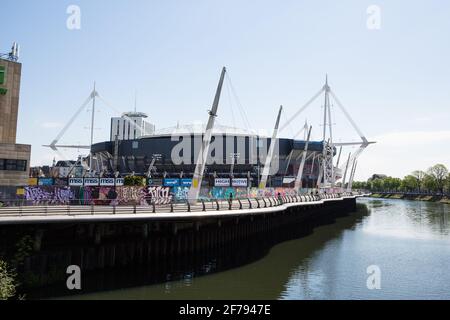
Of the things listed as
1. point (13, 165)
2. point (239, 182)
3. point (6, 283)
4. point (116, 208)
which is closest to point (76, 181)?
point (13, 165)

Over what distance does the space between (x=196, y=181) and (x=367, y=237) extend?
3793cm

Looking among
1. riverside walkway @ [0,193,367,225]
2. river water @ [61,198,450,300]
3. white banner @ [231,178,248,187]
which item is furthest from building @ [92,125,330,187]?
riverside walkway @ [0,193,367,225]

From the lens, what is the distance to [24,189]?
131ft

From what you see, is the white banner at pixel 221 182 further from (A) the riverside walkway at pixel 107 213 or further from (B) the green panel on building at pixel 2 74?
(B) the green panel on building at pixel 2 74

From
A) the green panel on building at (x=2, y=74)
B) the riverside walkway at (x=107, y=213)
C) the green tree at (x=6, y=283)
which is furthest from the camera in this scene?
Answer: the green panel on building at (x=2, y=74)

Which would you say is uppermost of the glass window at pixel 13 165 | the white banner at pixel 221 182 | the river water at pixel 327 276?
the glass window at pixel 13 165

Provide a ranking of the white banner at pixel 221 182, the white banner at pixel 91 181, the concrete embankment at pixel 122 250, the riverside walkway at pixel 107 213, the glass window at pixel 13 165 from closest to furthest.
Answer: the riverside walkway at pixel 107 213 < the concrete embankment at pixel 122 250 < the glass window at pixel 13 165 < the white banner at pixel 91 181 < the white banner at pixel 221 182

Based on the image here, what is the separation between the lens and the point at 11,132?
→ 50.3 meters

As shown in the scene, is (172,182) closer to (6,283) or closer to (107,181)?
(107,181)

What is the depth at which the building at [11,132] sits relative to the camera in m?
44.2

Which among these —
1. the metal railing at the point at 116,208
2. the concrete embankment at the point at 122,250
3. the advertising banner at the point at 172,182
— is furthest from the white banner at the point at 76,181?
the concrete embankment at the point at 122,250
